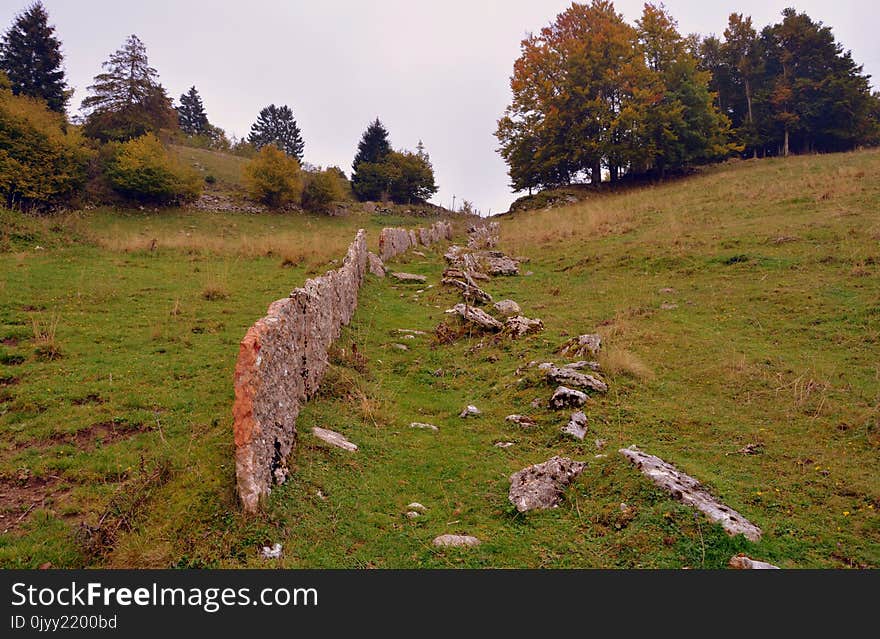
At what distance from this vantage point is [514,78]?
42.8 m

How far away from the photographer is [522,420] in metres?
6.93

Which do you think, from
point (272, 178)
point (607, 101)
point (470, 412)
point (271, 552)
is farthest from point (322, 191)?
Answer: point (271, 552)

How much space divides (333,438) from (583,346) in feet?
15.9

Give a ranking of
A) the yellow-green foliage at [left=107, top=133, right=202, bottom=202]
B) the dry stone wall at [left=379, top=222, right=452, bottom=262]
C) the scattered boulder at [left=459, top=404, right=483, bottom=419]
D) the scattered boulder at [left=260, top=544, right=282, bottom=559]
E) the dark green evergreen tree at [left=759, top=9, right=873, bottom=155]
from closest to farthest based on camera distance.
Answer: the scattered boulder at [left=260, top=544, right=282, bottom=559], the scattered boulder at [left=459, top=404, right=483, bottom=419], the dry stone wall at [left=379, top=222, right=452, bottom=262], the yellow-green foliage at [left=107, top=133, right=202, bottom=202], the dark green evergreen tree at [left=759, top=9, right=873, bottom=155]

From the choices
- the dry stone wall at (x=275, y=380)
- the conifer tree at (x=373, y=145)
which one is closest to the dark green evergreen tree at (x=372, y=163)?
the conifer tree at (x=373, y=145)

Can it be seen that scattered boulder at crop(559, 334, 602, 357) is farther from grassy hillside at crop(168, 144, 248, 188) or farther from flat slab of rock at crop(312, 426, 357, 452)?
grassy hillside at crop(168, 144, 248, 188)

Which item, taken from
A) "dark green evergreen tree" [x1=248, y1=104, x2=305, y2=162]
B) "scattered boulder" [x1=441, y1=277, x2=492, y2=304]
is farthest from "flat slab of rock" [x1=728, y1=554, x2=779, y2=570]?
"dark green evergreen tree" [x1=248, y1=104, x2=305, y2=162]

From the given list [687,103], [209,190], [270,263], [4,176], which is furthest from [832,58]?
[4,176]

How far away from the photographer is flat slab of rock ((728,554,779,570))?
3717 millimetres

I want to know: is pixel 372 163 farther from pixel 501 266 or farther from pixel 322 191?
pixel 501 266

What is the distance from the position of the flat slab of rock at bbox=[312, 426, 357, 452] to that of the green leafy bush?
29288 mm

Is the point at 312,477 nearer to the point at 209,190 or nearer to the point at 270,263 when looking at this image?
the point at 270,263

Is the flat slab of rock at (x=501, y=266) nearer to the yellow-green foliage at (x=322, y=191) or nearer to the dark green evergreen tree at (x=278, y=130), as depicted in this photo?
the yellow-green foliage at (x=322, y=191)

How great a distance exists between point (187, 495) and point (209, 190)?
42205 millimetres
